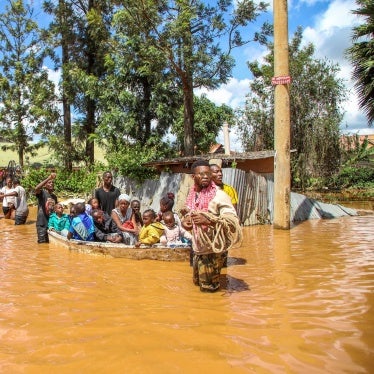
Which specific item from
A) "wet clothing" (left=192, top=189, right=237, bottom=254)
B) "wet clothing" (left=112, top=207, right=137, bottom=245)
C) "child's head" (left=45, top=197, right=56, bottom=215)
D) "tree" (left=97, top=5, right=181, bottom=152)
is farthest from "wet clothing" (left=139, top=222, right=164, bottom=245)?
"tree" (left=97, top=5, right=181, bottom=152)

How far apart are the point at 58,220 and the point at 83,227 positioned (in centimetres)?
149

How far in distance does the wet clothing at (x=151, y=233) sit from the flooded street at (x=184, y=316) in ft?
1.32

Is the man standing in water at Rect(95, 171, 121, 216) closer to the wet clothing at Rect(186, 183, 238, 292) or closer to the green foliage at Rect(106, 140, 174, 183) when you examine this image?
the wet clothing at Rect(186, 183, 238, 292)

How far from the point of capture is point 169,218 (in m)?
6.88

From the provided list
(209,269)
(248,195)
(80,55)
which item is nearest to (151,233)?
(209,269)

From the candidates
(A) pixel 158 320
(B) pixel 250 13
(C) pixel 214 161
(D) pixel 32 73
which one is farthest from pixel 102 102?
(A) pixel 158 320

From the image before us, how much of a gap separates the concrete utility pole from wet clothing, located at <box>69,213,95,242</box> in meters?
4.74

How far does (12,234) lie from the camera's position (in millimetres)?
11000

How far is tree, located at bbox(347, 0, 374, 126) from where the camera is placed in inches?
512

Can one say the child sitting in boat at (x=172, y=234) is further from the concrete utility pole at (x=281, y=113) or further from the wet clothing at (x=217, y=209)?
the concrete utility pole at (x=281, y=113)

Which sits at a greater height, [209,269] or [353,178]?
[353,178]

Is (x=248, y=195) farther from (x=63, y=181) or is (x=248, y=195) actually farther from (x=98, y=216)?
(x=63, y=181)

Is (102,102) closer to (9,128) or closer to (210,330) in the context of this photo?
(9,128)

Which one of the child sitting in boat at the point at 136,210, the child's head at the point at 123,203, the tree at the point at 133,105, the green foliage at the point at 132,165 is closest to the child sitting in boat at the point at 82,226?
the child's head at the point at 123,203
